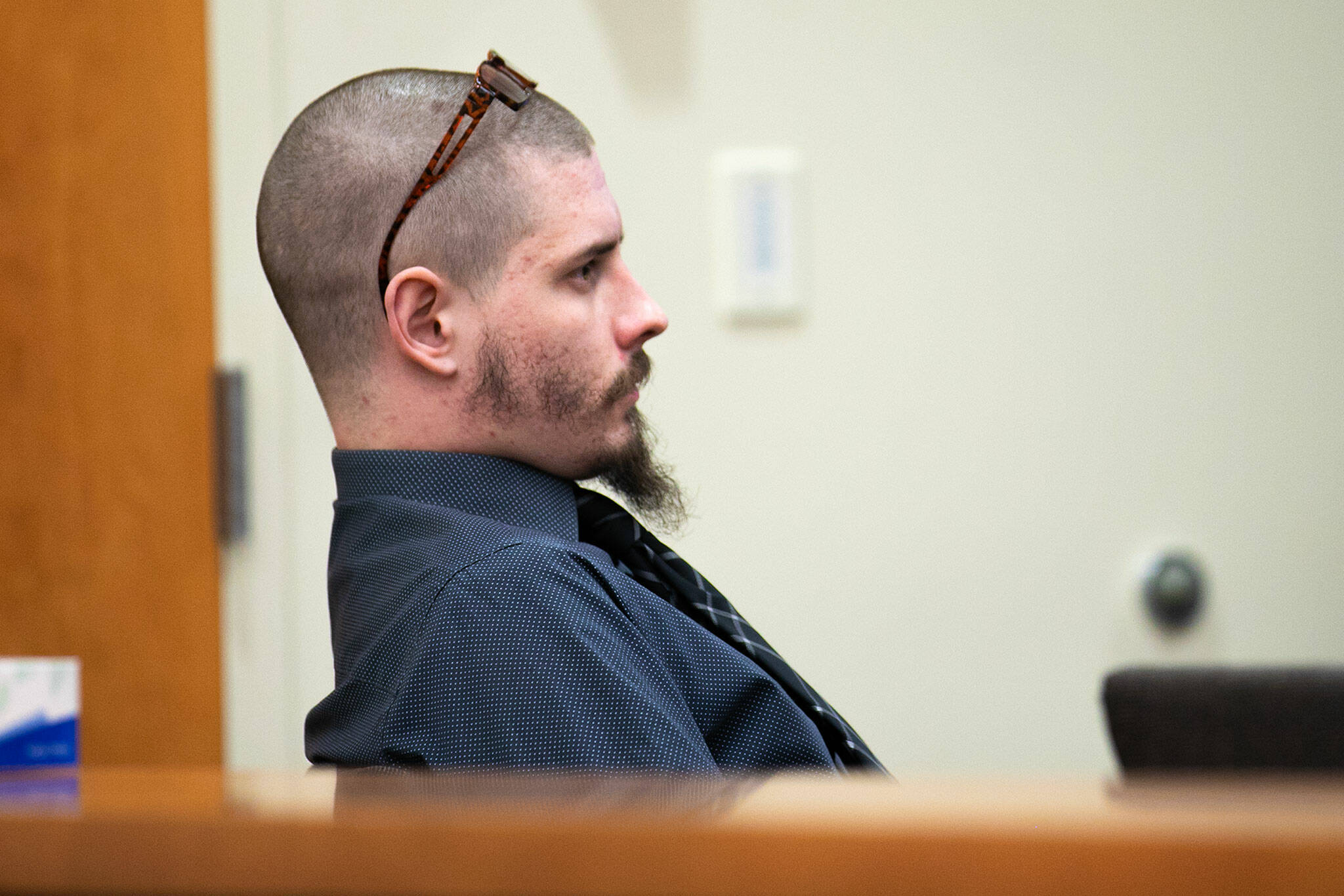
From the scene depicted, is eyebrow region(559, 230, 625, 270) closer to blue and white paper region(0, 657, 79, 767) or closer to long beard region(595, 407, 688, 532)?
long beard region(595, 407, 688, 532)

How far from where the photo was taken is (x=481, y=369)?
2.98 feet

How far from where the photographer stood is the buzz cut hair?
2.96ft

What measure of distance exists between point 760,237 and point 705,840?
1.47m

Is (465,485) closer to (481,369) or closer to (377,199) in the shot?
(481,369)

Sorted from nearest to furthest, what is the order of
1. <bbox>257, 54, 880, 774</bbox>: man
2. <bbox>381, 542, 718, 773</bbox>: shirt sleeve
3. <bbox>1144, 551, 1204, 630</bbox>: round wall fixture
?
<bbox>381, 542, 718, 773</bbox>: shirt sleeve, <bbox>257, 54, 880, 774</bbox>: man, <bbox>1144, 551, 1204, 630</bbox>: round wall fixture

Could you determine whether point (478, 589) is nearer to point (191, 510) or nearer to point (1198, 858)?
point (1198, 858)

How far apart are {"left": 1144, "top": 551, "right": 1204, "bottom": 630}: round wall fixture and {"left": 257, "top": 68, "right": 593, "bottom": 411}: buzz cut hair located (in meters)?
0.98

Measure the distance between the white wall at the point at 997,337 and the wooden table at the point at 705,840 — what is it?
141 centimetres

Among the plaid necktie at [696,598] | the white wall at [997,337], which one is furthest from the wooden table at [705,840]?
the white wall at [997,337]

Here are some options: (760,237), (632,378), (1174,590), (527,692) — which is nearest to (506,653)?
(527,692)

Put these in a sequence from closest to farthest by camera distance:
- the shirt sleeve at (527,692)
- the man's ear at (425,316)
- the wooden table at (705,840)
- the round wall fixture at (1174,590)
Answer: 1. the wooden table at (705,840)
2. the shirt sleeve at (527,692)
3. the man's ear at (425,316)
4. the round wall fixture at (1174,590)

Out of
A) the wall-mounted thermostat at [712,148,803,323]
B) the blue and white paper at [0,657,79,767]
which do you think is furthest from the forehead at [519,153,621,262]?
the wall-mounted thermostat at [712,148,803,323]

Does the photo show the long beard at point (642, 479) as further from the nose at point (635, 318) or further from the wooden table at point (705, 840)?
the wooden table at point (705, 840)

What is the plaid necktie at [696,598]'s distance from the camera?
86cm
